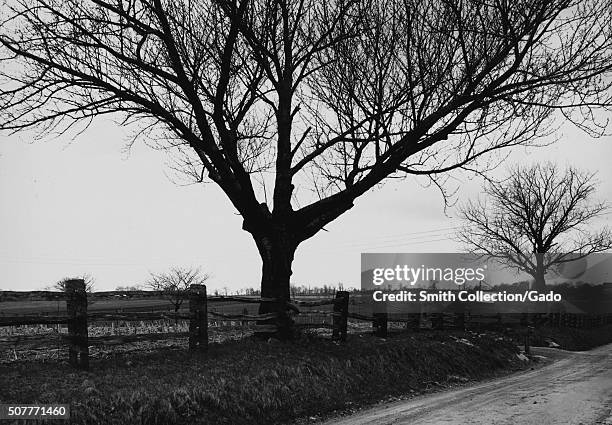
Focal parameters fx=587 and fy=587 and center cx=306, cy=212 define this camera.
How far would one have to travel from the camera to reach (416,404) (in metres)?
11.2

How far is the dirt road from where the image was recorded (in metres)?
9.34

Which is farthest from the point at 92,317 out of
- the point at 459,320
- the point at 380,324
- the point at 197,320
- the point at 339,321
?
the point at 459,320

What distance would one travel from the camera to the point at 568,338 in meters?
34.2

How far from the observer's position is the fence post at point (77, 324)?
961cm

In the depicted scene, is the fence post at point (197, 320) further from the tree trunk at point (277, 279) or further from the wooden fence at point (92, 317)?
the tree trunk at point (277, 279)

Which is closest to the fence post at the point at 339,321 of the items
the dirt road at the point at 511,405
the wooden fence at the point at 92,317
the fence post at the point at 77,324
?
the wooden fence at the point at 92,317

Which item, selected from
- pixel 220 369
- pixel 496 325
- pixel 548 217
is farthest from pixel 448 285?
pixel 220 369

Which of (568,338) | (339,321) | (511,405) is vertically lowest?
(568,338)

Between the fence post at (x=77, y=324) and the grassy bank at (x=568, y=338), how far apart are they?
26.2m

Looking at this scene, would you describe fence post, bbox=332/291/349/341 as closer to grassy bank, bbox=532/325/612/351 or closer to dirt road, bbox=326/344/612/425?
dirt road, bbox=326/344/612/425

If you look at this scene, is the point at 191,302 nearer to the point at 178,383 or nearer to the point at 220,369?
the point at 220,369

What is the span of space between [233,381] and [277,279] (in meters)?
3.98

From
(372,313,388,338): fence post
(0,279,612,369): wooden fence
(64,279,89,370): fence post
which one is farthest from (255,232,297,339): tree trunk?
(372,313,388,338): fence post

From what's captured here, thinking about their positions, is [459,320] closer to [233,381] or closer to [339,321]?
[339,321]
